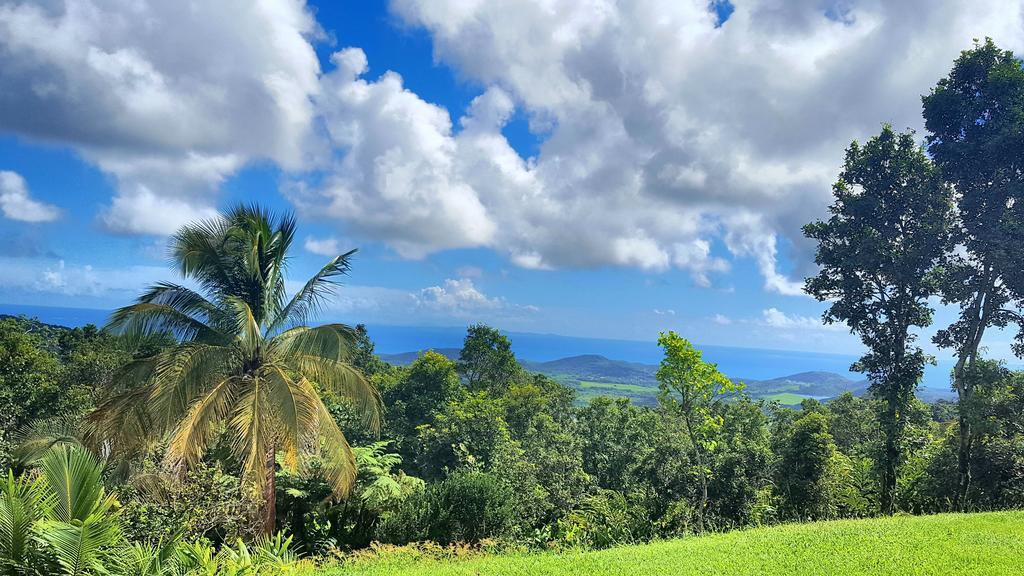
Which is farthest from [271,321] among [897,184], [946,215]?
[946,215]

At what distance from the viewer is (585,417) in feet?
92.1

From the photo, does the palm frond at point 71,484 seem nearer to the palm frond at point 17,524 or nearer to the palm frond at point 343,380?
the palm frond at point 17,524

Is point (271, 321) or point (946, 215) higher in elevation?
point (946, 215)

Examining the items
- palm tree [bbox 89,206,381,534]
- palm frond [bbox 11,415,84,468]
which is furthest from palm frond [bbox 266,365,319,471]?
palm frond [bbox 11,415,84,468]

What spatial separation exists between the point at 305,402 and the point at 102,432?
11.5ft

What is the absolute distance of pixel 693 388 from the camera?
12922mm

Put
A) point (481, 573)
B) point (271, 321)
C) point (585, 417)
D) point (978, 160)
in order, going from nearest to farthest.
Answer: point (481, 573), point (271, 321), point (978, 160), point (585, 417)

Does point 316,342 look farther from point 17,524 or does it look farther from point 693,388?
point 693,388

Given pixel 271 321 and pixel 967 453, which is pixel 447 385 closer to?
pixel 271 321

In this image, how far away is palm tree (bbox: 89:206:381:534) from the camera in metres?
8.64

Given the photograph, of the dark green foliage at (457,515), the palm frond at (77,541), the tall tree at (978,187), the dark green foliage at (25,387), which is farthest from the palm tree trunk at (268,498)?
the tall tree at (978,187)

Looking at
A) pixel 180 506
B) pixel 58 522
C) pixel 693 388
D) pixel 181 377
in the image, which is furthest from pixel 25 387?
pixel 693 388

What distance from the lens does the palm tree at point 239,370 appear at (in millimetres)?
8641

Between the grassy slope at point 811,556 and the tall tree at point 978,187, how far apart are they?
21.7ft
